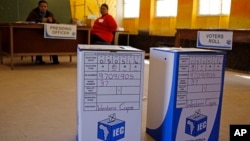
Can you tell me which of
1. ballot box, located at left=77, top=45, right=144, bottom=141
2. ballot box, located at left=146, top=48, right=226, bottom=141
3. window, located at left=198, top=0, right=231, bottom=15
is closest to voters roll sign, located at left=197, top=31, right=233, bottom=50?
window, located at left=198, top=0, right=231, bottom=15

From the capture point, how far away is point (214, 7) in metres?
5.01

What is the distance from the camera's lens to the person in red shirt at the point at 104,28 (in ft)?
15.5

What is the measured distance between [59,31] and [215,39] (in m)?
2.25

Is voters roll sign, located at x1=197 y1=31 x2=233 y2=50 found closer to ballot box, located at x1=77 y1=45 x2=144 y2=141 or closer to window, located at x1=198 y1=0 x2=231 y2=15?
window, located at x1=198 y1=0 x2=231 y2=15

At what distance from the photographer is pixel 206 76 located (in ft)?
4.35

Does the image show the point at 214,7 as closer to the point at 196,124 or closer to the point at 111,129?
the point at 196,124

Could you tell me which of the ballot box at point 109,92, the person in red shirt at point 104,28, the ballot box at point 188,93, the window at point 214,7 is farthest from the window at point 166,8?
the ballot box at point 109,92

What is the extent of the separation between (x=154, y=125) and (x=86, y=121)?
427 millimetres

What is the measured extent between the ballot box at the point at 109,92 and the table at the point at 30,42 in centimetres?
315

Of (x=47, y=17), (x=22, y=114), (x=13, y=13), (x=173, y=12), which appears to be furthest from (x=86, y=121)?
(x=13, y=13)

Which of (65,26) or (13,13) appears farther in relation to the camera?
(13,13)

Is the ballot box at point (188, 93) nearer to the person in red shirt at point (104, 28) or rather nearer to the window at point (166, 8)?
the person in red shirt at point (104, 28)

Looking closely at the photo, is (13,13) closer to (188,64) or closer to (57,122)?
(57,122)

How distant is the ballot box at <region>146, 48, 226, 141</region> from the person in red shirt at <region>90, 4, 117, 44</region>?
11.1 feet
